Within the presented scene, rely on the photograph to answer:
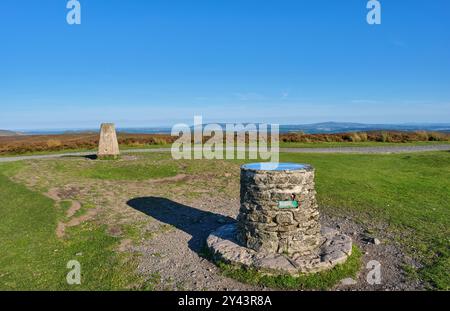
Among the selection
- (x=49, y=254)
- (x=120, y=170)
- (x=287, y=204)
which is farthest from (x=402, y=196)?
(x=120, y=170)

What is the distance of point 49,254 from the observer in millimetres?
8891

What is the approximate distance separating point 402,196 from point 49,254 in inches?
498

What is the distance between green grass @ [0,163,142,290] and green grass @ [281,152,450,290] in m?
6.86

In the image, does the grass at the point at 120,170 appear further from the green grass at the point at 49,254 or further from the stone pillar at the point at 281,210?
the stone pillar at the point at 281,210

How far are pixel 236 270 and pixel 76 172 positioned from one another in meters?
13.8

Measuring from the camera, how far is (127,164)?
19.8 meters

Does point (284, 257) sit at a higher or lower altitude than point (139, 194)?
→ lower

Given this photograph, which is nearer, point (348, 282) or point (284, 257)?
point (348, 282)

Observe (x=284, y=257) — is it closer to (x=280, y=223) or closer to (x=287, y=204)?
(x=280, y=223)

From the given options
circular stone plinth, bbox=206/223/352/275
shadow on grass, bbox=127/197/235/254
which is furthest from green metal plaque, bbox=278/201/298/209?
shadow on grass, bbox=127/197/235/254

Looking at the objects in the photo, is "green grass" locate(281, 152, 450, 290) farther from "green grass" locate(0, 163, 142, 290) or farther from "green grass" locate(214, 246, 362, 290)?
"green grass" locate(0, 163, 142, 290)

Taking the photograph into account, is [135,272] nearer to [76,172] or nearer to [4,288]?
[4,288]

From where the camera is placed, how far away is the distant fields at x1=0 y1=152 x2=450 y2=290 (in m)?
7.93

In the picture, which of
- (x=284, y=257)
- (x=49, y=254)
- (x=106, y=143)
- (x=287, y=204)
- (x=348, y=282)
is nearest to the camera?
(x=348, y=282)
